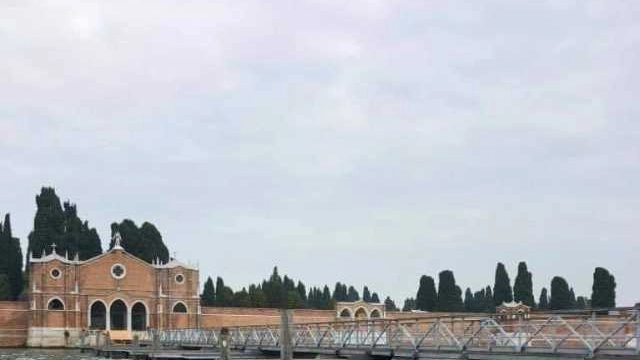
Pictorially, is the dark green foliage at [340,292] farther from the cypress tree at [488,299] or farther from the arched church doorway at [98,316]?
the arched church doorway at [98,316]

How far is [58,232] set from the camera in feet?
276

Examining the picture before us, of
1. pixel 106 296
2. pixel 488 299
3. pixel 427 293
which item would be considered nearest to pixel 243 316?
pixel 106 296

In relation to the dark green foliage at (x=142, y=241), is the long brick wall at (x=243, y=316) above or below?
below

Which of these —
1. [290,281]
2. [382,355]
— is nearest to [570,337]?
[382,355]

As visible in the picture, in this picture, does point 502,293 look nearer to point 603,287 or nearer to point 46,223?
point 603,287

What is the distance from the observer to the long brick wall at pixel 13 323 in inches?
2729

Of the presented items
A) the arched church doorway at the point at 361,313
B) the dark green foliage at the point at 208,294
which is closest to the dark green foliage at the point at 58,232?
the dark green foliage at the point at 208,294

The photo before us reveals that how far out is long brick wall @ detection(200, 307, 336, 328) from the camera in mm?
78938

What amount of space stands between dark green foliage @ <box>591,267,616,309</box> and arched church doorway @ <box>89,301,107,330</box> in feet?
141

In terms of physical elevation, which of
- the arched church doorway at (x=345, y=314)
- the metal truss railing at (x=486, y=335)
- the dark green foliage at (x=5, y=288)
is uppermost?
the dark green foliage at (x=5, y=288)

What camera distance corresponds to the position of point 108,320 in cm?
7444

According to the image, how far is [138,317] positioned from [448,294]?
1328 inches

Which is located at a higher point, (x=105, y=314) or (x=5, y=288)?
(x=5, y=288)

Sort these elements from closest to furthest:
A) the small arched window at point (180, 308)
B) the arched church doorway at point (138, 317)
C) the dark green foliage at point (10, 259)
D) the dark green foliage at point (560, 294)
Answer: the arched church doorway at point (138, 317)
the small arched window at point (180, 308)
the dark green foliage at point (10, 259)
the dark green foliage at point (560, 294)
